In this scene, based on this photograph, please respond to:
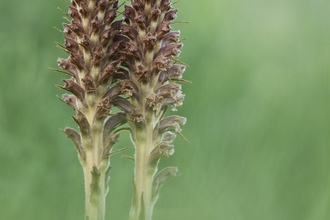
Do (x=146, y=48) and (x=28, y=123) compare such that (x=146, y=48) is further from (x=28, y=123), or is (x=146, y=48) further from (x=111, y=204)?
(x=28, y=123)

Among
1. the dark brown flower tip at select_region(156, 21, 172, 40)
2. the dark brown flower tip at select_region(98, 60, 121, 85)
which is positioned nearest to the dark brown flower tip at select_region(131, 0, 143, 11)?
the dark brown flower tip at select_region(156, 21, 172, 40)

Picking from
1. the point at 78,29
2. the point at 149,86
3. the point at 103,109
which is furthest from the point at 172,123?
the point at 78,29

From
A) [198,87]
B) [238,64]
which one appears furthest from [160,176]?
[238,64]

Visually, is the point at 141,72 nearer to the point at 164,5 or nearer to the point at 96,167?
the point at 164,5

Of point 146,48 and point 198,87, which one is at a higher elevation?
point 198,87

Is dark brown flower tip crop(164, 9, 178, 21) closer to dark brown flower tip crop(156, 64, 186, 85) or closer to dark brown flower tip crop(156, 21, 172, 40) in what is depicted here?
dark brown flower tip crop(156, 21, 172, 40)

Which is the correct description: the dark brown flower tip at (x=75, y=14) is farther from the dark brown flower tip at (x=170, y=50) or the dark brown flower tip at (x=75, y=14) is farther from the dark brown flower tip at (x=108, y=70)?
the dark brown flower tip at (x=170, y=50)

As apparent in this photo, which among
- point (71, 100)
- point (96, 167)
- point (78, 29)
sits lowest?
point (96, 167)
